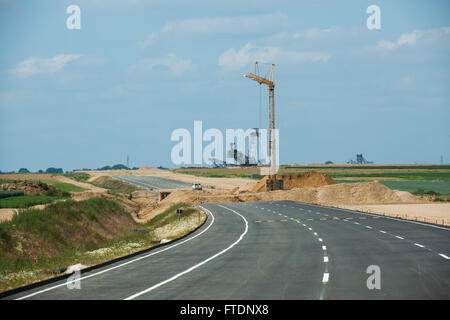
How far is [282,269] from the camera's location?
1819 cm

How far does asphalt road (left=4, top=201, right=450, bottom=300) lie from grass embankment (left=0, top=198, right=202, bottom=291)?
84.6 inches

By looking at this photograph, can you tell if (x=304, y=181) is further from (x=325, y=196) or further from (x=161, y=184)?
(x=161, y=184)

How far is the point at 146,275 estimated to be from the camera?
18.1 meters

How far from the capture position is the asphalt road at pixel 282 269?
14.1 meters

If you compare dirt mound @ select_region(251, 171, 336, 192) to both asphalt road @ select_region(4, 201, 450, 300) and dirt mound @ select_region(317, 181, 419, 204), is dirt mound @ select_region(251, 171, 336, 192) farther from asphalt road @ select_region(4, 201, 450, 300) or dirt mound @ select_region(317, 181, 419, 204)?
asphalt road @ select_region(4, 201, 450, 300)

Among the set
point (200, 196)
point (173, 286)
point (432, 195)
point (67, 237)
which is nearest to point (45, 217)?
point (67, 237)

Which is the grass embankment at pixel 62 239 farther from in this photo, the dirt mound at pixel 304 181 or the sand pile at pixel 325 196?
the dirt mound at pixel 304 181

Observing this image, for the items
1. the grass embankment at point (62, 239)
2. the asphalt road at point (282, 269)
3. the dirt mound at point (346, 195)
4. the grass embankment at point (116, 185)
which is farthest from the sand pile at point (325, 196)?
the asphalt road at point (282, 269)

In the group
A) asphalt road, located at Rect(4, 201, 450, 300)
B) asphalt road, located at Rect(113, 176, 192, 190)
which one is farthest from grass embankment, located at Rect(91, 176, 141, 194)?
asphalt road, located at Rect(4, 201, 450, 300)

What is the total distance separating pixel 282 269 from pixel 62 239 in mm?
20583

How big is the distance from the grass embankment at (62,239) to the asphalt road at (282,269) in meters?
2.15

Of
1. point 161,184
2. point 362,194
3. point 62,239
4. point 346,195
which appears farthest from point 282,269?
point 161,184

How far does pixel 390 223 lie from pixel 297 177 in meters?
60.4

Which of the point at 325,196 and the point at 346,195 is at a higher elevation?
the point at 346,195
